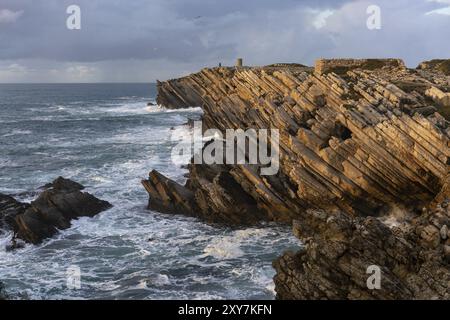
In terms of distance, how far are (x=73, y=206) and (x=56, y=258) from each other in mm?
7873

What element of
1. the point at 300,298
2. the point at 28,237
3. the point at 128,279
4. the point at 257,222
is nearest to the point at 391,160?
the point at 257,222

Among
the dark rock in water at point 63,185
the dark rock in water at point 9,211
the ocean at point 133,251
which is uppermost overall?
the dark rock in water at point 63,185

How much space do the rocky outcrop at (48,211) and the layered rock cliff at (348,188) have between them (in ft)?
17.6

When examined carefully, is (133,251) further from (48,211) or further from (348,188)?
(348,188)

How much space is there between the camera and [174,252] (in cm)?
3228

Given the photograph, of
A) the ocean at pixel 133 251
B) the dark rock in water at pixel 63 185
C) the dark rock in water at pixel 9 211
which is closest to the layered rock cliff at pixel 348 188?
the ocean at pixel 133 251

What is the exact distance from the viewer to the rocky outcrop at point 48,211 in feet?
115

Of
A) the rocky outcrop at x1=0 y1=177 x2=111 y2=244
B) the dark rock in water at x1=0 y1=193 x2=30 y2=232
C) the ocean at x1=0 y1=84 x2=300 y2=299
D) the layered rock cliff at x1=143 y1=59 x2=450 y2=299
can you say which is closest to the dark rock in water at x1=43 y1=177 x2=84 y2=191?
the rocky outcrop at x1=0 y1=177 x2=111 y2=244

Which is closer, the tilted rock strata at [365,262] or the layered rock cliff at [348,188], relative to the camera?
the tilted rock strata at [365,262]

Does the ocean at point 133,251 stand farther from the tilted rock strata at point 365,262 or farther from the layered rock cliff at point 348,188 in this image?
the tilted rock strata at point 365,262

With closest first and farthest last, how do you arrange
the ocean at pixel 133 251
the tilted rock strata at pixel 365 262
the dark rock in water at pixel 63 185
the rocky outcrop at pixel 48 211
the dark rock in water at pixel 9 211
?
1. the tilted rock strata at pixel 365 262
2. the ocean at pixel 133 251
3. the rocky outcrop at pixel 48 211
4. the dark rock in water at pixel 9 211
5. the dark rock in water at pixel 63 185

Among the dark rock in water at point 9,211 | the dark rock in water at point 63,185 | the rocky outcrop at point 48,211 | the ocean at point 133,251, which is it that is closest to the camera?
the ocean at point 133,251

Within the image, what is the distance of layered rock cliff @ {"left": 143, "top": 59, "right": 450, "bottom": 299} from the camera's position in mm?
21219

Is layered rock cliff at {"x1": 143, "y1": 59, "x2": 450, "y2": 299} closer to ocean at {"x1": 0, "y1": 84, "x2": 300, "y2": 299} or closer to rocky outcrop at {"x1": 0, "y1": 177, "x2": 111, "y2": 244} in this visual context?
ocean at {"x1": 0, "y1": 84, "x2": 300, "y2": 299}
